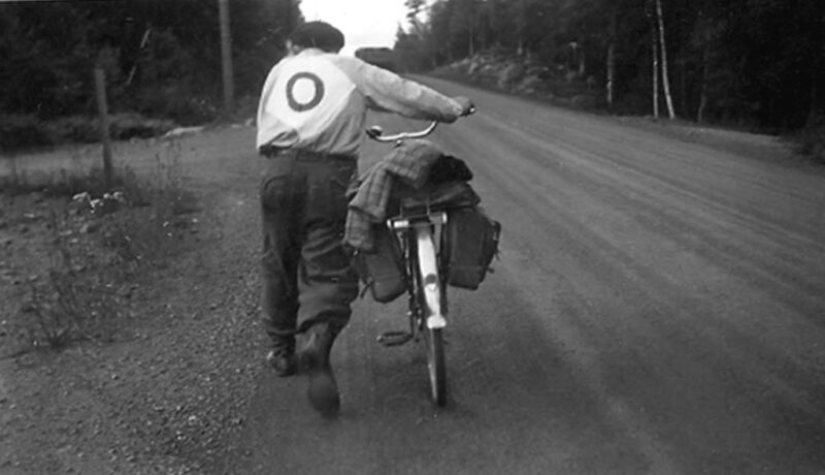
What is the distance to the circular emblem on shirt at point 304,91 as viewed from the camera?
5.60 meters

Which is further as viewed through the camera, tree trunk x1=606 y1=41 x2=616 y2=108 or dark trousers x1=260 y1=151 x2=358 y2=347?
tree trunk x1=606 y1=41 x2=616 y2=108

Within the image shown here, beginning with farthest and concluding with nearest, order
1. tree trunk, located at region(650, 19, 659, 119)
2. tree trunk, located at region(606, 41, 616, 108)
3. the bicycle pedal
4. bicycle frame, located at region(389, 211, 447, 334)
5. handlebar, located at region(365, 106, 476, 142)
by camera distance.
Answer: tree trunk, located at region(606, 41, 616, 108) < tree trunk, located at region(650, 19, 659, 119) < the bicycle pedal < handlebar, located at region(365, 106, 476, 142) < bicycle frame, located at region(389, 211, 447, 334)

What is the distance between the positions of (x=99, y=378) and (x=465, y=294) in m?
2.71

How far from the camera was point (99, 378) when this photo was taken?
243 inches

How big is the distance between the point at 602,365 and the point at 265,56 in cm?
3709

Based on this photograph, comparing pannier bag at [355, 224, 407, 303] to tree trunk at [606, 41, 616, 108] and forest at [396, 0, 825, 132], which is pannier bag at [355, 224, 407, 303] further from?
tree trunk at [606, 41, 616, 108]

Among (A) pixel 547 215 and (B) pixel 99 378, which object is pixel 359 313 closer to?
(B) pixel 99 378

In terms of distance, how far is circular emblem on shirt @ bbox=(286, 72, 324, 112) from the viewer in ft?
18.4

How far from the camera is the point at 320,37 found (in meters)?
5.80

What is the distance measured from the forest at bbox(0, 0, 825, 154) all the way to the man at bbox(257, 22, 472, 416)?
747 inches

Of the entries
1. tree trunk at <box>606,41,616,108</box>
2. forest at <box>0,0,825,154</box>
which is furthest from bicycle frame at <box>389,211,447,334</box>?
tree trunk at <box>606,41,616,108</box>

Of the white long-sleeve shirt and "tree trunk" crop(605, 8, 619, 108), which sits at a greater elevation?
the white long-sleeve shirt

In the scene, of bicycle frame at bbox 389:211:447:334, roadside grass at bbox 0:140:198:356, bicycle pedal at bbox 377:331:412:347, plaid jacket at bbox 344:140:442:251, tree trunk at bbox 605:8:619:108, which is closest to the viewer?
bicycle frame at bbox 389:211:447:334

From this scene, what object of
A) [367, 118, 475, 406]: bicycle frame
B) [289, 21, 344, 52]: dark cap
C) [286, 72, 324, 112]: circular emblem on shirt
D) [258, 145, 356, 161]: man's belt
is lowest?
[367, 118, 475, 406]: bicycle frame
